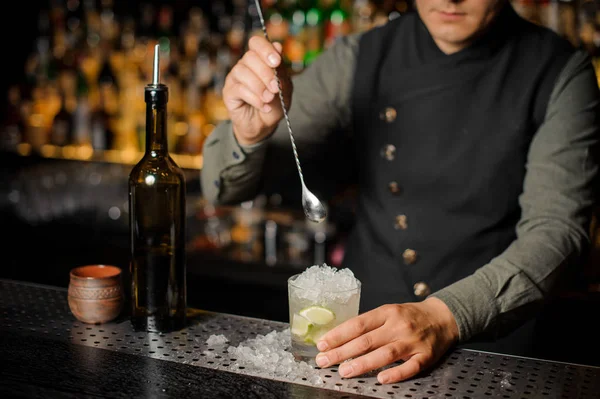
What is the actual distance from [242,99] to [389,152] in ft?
1.67

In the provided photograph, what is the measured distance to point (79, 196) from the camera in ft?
11.8

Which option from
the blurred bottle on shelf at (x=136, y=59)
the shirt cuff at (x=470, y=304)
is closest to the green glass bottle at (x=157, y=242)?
the shirt cuff at (x=470, y=304)

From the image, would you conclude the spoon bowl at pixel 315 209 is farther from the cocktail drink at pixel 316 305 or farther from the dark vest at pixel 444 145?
the dark vest at pixel 444 145

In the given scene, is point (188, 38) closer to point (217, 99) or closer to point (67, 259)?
point (217, 99)

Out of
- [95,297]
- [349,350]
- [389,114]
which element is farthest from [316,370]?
[389,114]

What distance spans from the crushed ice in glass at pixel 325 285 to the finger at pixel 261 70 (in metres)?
0.37

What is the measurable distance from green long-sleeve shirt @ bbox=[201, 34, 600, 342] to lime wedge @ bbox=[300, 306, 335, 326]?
26cm

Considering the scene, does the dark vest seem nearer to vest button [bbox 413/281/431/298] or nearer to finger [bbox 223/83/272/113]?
vest button [bbox 413/281/431/298]

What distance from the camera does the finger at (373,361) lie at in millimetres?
1281

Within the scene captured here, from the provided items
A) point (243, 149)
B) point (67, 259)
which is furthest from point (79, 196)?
point (243, 149)

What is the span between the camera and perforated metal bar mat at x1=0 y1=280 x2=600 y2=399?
1.26 metres

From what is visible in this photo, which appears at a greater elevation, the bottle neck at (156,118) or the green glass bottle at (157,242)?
the bottle neck at (156,118)

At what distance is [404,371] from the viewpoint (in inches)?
50.9

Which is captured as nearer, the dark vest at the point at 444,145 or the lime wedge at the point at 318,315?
the lime wedge at the point at 318,315
